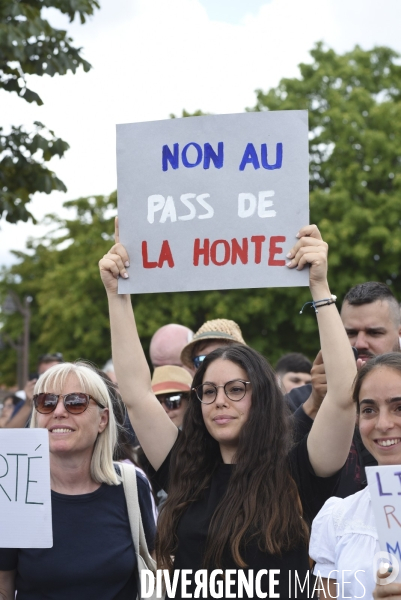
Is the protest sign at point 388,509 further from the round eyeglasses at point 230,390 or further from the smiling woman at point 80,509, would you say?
the smiling woman at point 80,509

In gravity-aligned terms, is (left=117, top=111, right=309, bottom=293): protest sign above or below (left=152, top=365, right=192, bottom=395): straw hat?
above

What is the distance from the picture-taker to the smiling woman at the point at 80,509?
3305mm

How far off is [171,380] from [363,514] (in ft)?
8.27

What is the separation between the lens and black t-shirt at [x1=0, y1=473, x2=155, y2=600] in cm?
329

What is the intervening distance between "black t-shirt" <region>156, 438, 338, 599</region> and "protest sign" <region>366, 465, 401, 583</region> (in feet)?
2.01

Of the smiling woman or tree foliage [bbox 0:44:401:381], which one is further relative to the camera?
tree foliage [bbox 0:44:401:381]

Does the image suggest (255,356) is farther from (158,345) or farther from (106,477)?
(158,345)

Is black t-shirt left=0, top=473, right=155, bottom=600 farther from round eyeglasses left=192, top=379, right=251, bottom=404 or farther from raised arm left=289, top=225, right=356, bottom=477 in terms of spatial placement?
raised arm left=289, top=225, right=356, bottom=477

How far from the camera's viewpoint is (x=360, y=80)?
79.4ft

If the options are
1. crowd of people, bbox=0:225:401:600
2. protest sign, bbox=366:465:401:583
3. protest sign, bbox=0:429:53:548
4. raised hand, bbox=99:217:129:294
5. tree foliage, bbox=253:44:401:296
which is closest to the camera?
protest sign, bbox=366:465:401:583

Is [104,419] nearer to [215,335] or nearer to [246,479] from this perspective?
[246,479]

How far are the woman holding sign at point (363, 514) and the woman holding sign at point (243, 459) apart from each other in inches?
6.3

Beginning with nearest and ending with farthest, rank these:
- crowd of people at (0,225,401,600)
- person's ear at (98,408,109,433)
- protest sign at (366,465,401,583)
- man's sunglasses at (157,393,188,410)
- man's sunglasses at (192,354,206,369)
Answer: protest sign at (366,465,401,583) < crowd of people at (0,225,401,600) < person's ear at (98,408,109,433) < man's sunglasses at (192,354,206,369) < man's sunglasses at (157,393,188,410)

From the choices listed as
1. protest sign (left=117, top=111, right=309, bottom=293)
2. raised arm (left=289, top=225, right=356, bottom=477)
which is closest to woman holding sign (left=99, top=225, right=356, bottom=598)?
raised arm (left=289, top=225, right=356, bottom=477)
